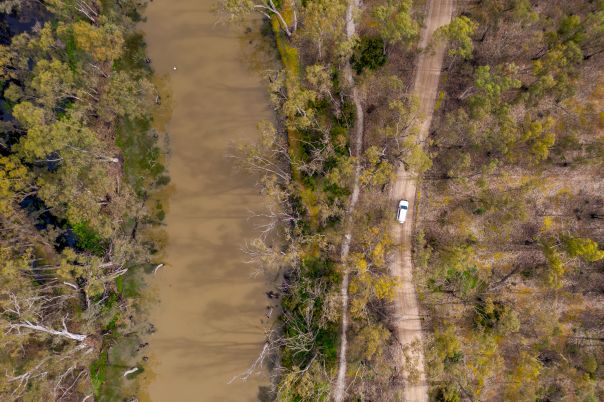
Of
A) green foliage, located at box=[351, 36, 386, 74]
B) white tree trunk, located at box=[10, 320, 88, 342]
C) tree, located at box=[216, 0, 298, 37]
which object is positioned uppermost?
tree, located at box=[216, 0, 298, 37]

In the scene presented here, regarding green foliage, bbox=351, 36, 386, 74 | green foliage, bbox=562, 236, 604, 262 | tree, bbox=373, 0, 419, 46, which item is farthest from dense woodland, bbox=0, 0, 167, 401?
green foliage, bbox=562, 236, 604, 262

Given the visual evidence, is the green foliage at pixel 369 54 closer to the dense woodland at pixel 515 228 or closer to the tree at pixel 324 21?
the tree at pixel 324 21

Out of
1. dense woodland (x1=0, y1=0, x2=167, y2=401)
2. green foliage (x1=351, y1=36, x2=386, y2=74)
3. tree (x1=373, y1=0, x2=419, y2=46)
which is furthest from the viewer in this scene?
green foliage (x1=351, y1=36, x2=386, y2=74)

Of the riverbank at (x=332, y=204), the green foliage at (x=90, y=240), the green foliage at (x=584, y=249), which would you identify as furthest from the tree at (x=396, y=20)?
the green foliage at (x=90, y=240)

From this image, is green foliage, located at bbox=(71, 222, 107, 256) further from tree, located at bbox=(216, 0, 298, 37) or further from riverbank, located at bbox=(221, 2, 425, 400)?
tree, located at bbox=(216, 0, 298, 37)

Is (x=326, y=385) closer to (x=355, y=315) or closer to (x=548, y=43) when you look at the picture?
(x=355, y=315)
